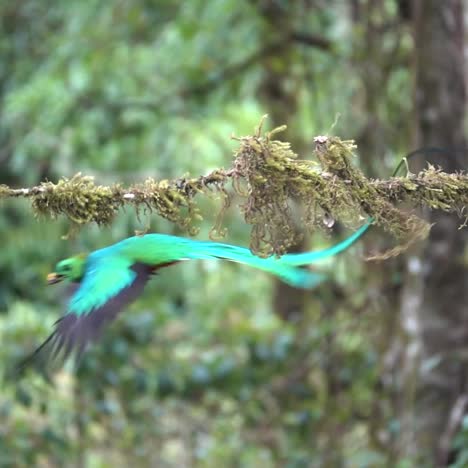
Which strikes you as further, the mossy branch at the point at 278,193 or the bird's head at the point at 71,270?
the bird's head at the point at 71,270

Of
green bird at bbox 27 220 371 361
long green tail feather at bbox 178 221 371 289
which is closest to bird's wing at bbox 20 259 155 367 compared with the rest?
green bird at bbox 27 220 371 361

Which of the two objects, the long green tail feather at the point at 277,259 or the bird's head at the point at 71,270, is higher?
the bird's head at the point at 71,270

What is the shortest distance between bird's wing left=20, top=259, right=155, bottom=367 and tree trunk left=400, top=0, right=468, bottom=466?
165 cm

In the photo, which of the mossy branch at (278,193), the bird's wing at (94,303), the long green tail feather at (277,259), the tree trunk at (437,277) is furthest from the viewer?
the tree trunk at (437,277)

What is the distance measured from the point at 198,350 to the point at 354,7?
1.54m

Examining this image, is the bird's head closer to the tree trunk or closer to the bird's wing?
the bird's wing

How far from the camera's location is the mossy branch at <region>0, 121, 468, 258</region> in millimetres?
1164

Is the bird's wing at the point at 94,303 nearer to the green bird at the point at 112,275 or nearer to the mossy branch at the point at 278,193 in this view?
the green bird at the point at 112,275

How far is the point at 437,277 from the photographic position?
2945mm

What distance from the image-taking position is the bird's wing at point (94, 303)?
141cm

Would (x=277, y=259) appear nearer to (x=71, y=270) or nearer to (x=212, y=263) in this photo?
(x=71, y=270)

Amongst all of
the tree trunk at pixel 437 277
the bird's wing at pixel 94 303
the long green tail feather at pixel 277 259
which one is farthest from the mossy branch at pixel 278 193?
the tree trunk at pixel 437 277

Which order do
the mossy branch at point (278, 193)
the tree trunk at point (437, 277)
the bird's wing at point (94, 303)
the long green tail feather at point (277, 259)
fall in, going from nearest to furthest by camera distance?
the mossy branch at point (278, 193)
the long green tail feather at point (277, 259)
the bird's wing at point (94, 303)
the tree trunk at point (437, 277)

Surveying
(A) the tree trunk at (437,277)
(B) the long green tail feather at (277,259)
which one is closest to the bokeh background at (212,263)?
(A) the tree trunk at (437,277)
